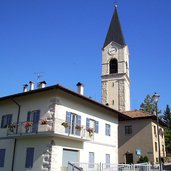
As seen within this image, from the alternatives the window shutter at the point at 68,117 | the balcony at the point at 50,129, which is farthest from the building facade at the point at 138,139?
the window shutter at the point at 68,117

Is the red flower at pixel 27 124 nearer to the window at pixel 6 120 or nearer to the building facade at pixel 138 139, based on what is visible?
the window at pixel 6 120

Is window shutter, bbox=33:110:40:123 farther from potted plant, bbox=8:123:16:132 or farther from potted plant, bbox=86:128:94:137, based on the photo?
potted plant, bbox=86:128:94:137

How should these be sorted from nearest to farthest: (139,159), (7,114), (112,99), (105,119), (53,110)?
1. (53,110)
2. (7,114)
3. (105,119)
4. (139,159)
5. (112,99)

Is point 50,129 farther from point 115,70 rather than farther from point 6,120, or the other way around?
point 115,70

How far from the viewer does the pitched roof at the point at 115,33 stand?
59.5 metres

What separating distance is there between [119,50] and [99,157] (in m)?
35.8

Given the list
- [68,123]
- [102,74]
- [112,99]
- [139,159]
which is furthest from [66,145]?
[102,74]

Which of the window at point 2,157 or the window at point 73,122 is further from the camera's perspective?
the window at point 2,157

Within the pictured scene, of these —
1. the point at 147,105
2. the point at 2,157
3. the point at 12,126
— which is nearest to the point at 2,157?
the point at 2,157

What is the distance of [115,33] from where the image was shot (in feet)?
200

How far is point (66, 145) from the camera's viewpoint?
869 inches

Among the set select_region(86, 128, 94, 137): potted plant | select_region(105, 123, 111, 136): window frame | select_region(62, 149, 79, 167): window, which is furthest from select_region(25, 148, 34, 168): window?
select_region(105, 123, 111, 136): window frame

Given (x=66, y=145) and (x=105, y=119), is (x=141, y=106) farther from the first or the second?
(x=66, y=145)

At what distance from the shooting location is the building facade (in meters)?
35.2
